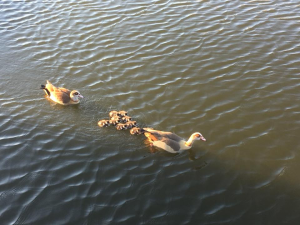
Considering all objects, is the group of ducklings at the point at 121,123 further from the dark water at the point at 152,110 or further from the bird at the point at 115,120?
the dark water at the point at 152,110

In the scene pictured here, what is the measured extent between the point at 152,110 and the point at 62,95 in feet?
9.83

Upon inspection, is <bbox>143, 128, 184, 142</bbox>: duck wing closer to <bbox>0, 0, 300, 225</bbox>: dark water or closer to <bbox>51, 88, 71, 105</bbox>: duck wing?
<bbox>0, 0, 300, 225</bbox>: dark water

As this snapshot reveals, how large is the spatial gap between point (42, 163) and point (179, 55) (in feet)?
22.6

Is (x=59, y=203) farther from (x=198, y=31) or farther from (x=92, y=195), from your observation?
(x=198, y=31)

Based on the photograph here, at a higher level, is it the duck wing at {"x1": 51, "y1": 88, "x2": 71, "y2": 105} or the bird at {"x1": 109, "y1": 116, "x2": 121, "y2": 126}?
the duck wing at {"x1": 51, "y1": 88, "x2": 71, "y2": 105}

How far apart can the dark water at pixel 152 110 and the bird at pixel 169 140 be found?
288 millimetres

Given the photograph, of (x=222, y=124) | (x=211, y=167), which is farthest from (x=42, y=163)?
(x=222, y=124)

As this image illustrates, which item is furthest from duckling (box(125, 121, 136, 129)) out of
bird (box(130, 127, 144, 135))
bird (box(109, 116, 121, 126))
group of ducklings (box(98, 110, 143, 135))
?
bird (box(109, 116, 121, 126))

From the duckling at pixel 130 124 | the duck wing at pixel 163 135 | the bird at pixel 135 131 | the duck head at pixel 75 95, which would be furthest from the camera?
the duck head at pixel 75 95

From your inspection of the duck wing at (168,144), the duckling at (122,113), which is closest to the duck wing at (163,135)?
the duck wing at (168,144)

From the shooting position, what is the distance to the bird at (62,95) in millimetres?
11270

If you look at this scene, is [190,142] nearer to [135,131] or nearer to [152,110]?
[135,131]

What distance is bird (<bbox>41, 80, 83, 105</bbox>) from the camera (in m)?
11.3

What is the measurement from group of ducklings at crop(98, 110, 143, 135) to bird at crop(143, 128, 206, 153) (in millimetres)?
409
